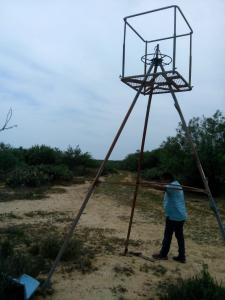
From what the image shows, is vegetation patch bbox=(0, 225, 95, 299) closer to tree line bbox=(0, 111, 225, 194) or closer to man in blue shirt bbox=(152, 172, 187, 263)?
man in blue shirt bbox=(152, 172, 187, 263)

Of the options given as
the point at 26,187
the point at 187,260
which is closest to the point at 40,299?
the point at 187,260

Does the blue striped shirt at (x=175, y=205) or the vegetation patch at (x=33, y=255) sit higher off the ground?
the blue striped shirt at (x=175, y=205)

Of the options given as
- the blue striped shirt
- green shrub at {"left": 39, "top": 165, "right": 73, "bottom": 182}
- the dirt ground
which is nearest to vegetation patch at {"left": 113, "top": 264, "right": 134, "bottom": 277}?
the dirt ground

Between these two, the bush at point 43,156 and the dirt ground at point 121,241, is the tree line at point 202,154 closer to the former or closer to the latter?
the dirt ground at point 121,241

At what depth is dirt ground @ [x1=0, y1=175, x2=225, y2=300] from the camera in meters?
4.55

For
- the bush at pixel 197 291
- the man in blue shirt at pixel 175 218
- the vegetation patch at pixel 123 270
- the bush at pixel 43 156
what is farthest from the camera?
the bush at pixel 43 156

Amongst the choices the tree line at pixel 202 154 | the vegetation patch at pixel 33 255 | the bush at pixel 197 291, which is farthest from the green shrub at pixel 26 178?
the bush at pixel 197 291

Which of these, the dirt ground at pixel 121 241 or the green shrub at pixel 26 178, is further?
the green shrub at pixel 26 178

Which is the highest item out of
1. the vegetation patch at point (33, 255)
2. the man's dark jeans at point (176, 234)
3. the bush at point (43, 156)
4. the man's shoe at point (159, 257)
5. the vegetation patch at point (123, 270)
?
the bush at point (43, 156)

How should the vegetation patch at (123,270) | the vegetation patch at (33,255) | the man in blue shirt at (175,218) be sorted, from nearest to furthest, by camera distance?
1. the vegetation patch at (33,255)
2. the vegetation patch at (123,270)
3. the man in blue shirt at (175,218)

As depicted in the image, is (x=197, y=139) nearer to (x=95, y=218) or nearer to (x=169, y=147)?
(x=169, y=147)

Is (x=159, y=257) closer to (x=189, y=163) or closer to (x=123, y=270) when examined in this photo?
(x=123, y=270)

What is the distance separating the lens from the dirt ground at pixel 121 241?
4.55m

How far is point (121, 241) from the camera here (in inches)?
275
